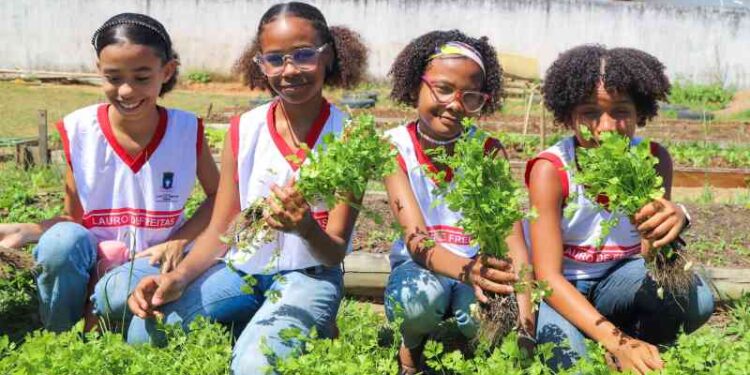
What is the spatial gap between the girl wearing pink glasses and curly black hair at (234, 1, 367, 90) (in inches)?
7.2

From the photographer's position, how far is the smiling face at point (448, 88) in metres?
3.60

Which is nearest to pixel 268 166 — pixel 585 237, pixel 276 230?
pixel 276 230

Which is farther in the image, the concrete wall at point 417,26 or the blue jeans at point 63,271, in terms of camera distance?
the concrete wall at point 417,26

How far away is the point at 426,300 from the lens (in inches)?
136

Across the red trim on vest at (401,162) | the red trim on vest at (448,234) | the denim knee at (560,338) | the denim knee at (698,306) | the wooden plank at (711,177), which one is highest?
the red trim on vest at (401,162)

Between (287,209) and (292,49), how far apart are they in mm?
735

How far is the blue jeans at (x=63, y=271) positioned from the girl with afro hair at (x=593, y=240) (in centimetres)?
175

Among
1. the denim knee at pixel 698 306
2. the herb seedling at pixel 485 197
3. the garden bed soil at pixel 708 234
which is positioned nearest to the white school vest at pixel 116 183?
the herb seedling at pixel 485 197

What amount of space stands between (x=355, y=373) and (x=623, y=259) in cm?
133

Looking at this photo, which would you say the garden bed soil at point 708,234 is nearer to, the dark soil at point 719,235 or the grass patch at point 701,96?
the dark soil at point 719,235

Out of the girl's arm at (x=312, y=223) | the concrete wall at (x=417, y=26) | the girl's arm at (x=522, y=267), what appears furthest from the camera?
the concrete wall at (x=417, y=26)

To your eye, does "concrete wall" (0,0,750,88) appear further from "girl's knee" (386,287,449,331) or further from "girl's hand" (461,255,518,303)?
"girl's hand" (461,255,518,303)

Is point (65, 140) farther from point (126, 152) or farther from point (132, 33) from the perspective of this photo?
point (132, 33)

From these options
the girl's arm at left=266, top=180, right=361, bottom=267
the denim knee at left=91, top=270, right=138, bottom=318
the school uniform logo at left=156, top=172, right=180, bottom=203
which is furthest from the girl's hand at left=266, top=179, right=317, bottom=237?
the school uniform logo at left=156, top=172, right=180, bottom=203
